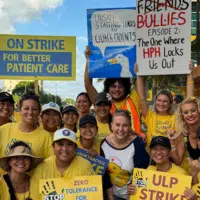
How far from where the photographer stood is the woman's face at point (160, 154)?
4.00m

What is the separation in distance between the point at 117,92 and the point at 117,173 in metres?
1.67

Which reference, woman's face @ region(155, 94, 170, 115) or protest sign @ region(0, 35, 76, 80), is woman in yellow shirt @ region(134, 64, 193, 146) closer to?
woman's face @ region(155, 94, 170, 115)

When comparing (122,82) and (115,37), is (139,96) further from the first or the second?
(115,37)

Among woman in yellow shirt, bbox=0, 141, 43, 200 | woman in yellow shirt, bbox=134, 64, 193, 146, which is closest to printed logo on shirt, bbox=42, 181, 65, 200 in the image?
woman in yellow shirt, bbox=0, 141, 43, 200

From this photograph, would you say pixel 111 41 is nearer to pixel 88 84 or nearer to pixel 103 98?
pixel 88 84

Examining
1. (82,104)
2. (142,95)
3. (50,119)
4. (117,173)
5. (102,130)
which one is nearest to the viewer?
(117,173)

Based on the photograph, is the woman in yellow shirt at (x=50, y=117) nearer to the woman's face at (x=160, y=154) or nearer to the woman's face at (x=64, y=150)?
the woman's face at (x=64, y=150)

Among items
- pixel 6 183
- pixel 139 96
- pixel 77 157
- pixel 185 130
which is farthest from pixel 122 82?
pixel 6 183

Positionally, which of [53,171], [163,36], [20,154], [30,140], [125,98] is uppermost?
[163,36]

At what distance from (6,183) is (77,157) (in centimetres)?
83

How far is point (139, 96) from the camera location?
5.73 metres

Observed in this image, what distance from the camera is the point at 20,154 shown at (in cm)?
378

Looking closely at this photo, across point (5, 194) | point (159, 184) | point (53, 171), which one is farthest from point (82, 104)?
point (5, 194)

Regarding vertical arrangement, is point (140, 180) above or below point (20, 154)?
below
